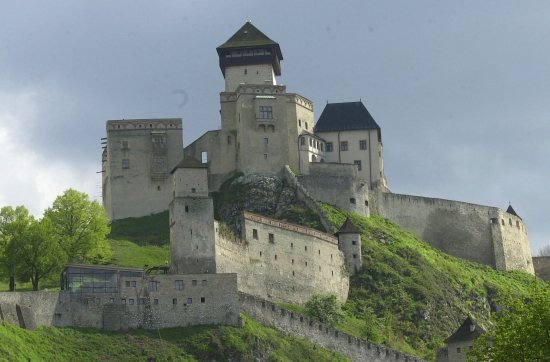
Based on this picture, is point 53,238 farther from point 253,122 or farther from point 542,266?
point 542,266

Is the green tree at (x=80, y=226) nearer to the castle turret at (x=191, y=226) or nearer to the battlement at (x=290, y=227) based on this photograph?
the castle turret at (x=191, y=226)

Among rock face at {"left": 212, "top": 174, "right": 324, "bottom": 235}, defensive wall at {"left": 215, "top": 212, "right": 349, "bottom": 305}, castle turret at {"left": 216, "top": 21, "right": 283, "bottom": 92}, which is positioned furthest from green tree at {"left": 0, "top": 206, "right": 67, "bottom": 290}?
castle turret at {"left": 216, "top": 21, "right": 283, "bottom": 92}

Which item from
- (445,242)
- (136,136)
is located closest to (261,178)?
(136,136)

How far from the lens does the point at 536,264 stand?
125188 millimetres

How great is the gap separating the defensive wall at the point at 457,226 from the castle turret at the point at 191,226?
104ft

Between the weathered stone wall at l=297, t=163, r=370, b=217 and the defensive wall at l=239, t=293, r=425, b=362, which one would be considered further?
the weathered stone wall at l=297, t=163, r=370, b=217

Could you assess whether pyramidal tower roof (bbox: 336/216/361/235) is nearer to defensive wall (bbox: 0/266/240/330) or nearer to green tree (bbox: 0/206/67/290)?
defensive wall (bbox: 0/266/240/330)

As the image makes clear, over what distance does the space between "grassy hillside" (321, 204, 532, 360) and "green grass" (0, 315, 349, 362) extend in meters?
10.7

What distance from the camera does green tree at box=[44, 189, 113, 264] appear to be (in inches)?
3484

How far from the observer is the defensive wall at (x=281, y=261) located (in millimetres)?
85625

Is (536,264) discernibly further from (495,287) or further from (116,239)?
(116,239)

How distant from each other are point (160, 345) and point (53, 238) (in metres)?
14.4

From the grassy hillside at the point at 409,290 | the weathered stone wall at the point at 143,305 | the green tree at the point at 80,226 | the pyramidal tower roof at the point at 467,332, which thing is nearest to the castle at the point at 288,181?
the weathered stone wall at the point at 143,305

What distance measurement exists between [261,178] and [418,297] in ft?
73.8
